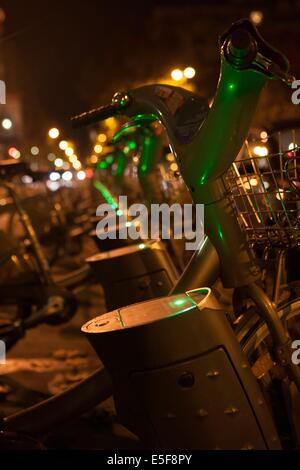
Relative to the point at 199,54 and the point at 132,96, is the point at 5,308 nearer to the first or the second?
the point at 132,96

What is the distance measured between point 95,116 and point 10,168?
2563 millimetres

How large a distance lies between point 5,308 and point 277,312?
4486 millimetres

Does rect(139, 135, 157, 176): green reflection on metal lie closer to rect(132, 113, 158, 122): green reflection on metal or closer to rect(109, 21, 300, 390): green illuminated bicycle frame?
rect(132, 113, 158, 122): green reflection on metal

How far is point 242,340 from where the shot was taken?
2.24 meters

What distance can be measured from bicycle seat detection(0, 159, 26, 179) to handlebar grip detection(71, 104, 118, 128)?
2.38 meters

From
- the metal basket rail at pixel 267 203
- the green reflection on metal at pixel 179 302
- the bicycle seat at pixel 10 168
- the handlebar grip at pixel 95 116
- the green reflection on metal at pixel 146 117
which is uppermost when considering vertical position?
the bicycle seat at pixel 10 168

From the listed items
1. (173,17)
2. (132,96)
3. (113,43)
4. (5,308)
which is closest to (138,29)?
(113,43)

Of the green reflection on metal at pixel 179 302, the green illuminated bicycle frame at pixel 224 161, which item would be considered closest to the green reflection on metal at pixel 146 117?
the green illuminated bicycle frame at pixel 224 161

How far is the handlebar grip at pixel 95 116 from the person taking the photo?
2.55m

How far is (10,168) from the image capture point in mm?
5000

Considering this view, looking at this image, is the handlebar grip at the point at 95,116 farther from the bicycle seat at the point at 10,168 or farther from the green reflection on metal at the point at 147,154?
the bicycle seat at the point at 10,168

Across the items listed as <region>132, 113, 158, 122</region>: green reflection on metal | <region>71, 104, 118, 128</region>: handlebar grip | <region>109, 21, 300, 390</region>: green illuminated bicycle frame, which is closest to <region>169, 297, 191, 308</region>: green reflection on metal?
<region>109, 21, 300, 390</region>: green illuminated bicycle frame

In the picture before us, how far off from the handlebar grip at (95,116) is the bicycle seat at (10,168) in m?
2.38

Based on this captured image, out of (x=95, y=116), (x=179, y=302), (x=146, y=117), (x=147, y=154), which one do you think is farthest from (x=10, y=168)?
(x=179, y=302)
